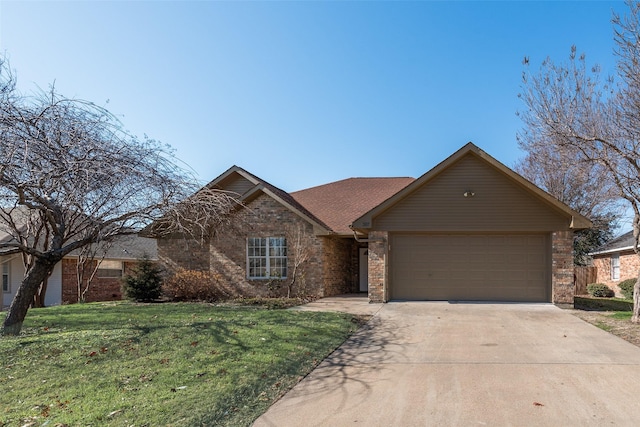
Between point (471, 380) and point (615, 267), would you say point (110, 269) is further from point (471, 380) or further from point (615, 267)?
point (615, 267)

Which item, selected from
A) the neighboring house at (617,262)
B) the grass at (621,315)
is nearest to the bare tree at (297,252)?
the grass at (621,315)

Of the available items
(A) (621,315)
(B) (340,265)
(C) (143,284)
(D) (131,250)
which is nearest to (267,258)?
(B) (340,265)

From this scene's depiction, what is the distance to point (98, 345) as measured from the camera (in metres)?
7.94

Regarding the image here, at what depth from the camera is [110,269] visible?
2472cm

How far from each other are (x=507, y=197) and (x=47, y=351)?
12333mm

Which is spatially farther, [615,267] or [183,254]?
[615,267]

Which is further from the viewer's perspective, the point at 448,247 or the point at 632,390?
the point at 448,247

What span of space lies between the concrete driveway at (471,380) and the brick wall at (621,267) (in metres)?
14.5

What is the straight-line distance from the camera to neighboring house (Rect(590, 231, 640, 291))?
878 inches

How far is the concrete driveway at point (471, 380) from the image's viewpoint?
5105mm

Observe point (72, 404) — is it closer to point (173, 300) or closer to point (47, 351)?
point (47, 351)

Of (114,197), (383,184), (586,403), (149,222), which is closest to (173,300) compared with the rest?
(149,222)

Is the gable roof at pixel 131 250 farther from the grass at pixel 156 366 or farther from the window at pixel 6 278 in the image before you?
the grass at pixel 156 366

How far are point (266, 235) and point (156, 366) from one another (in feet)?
35.6
